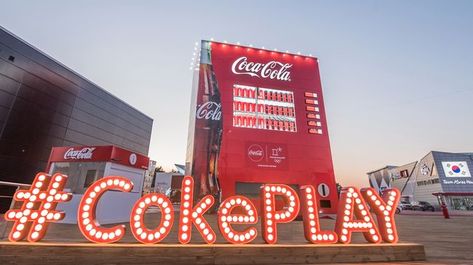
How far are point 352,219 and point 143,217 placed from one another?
183 inches

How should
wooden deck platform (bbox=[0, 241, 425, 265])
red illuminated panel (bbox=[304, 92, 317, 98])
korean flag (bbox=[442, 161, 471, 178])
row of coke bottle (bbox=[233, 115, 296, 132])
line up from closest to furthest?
wooden deck platform (bbox=[0, 241, 425, 265])
row of coke bottle (bbox=[233, 115, 296, 132])
red illuminated panel (bbox=[304, 92, 317, 98])
korean flag (bbox=[442, 161, 471, 178])

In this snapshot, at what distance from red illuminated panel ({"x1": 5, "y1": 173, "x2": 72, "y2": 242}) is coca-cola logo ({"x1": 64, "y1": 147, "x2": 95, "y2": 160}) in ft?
25.3

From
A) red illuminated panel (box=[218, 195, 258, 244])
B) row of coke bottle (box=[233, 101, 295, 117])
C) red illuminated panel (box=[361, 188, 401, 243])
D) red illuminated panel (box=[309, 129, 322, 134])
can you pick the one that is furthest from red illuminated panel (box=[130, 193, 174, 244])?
red illuminated panel (box=[309, 129, 322, 134])

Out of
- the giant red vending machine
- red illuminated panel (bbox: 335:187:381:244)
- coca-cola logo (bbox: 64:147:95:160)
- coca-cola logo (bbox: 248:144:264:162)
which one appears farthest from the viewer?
coca-cola logo (bbox: 248:144:264:162)

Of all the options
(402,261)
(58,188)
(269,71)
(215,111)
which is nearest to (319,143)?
(269,71)

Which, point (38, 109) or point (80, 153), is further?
point (38, 109)

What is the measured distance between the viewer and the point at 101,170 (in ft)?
38.0

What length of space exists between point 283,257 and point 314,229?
3.25 feet

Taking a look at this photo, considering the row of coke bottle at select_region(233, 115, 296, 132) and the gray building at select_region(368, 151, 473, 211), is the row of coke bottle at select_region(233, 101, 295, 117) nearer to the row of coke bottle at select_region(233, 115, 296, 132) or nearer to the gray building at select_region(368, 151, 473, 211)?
the row of coke bottle at select_region(233, 115, 296, 132)

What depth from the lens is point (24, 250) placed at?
4.05 metres

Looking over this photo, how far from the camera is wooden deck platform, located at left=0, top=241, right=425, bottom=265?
4.05 m

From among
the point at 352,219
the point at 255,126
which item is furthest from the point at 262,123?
the point at 352,219

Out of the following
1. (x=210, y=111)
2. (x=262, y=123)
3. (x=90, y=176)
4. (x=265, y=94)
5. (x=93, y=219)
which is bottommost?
(x=93, y=219)

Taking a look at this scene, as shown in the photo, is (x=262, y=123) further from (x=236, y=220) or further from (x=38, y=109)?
(x=38, y=109)
